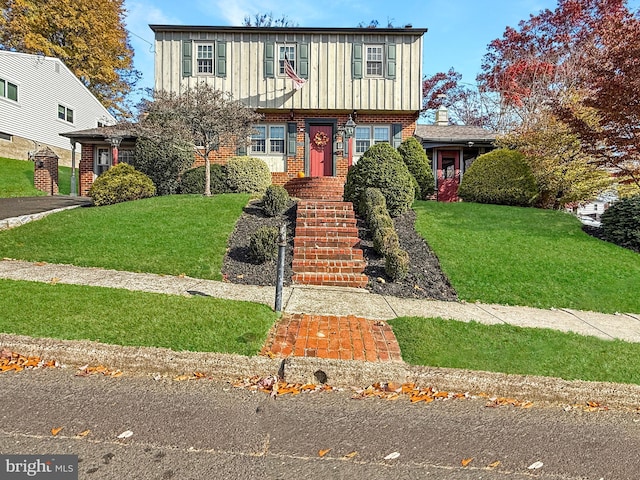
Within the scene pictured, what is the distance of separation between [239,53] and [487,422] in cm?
1532

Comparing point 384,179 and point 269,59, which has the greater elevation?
point 269,59

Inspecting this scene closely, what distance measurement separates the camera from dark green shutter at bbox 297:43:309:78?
14578mm

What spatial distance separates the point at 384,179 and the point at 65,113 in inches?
974

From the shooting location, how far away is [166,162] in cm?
1299

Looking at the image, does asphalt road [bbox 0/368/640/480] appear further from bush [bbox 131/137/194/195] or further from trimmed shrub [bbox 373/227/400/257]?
bush [bbox 131/137/194/195]

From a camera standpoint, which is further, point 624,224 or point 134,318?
point 624,224

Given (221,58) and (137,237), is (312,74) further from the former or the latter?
(137,237)

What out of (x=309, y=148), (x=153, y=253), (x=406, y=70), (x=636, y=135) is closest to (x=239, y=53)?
(x=309, y=148)

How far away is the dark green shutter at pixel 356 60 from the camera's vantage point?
14.5 metres

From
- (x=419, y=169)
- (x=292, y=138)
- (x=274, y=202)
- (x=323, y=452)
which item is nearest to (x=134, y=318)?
(x=323, y=452)

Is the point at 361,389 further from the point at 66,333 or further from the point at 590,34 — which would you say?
the point at 590,34

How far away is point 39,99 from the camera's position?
22125 mm

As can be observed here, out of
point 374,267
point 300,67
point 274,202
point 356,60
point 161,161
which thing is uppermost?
point 356,60

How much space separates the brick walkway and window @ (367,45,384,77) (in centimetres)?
1270
